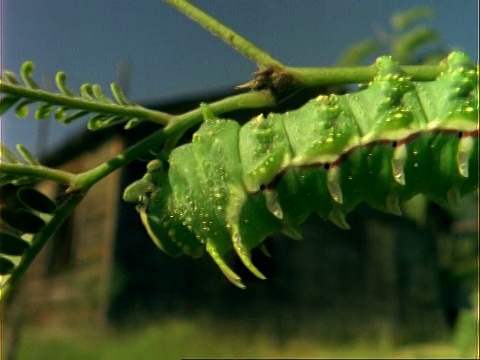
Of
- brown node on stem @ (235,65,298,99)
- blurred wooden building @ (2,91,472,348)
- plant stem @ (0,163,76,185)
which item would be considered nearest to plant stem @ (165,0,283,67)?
brown node on stem @ (235,65,298,99)

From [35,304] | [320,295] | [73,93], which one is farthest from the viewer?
[320,295]

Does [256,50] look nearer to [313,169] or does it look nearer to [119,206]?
[313,169]

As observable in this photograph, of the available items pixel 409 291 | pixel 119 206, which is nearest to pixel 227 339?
pixel 119 206

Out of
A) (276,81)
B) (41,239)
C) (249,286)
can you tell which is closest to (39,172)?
(41,239)

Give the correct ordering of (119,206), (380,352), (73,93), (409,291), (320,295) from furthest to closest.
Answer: (409,291), (320,295), (380,352), (119,206), (73,93)

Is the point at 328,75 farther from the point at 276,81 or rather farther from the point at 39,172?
the point at 39,172

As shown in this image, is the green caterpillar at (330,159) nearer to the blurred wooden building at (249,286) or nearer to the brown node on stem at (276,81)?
the brown node on stem at (276,81)
